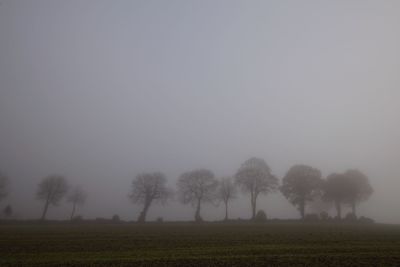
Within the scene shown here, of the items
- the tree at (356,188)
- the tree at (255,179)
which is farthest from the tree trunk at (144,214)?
the tree at (356,188)

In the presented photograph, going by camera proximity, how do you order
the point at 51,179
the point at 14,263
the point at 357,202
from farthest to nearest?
the point at 51,179 < the point at 357,202 < the point at 14,263

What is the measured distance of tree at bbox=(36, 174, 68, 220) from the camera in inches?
3413

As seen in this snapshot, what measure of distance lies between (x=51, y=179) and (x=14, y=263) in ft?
276

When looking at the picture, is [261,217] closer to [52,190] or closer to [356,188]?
[356,188]

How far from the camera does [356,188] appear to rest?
80.2 metres

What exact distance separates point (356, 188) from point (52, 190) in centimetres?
10257

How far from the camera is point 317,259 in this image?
17203mm

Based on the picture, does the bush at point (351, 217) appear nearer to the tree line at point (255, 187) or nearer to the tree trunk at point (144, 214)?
the tree line at point (255, 187)

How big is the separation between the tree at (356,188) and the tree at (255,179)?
986 inches

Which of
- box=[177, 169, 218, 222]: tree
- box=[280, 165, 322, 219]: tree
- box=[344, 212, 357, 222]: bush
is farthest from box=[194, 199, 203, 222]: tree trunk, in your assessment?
box=[344, 212, 357, 222]: bush

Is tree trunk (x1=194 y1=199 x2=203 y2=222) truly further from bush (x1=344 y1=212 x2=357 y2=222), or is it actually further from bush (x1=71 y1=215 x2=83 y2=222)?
bush (x1=344 y1=212 x2=357 y2=222)

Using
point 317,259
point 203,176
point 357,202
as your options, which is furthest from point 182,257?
point 357,202

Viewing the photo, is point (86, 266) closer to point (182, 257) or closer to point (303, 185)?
point (182, 257)

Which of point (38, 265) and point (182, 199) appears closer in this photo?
point (38, 265)
